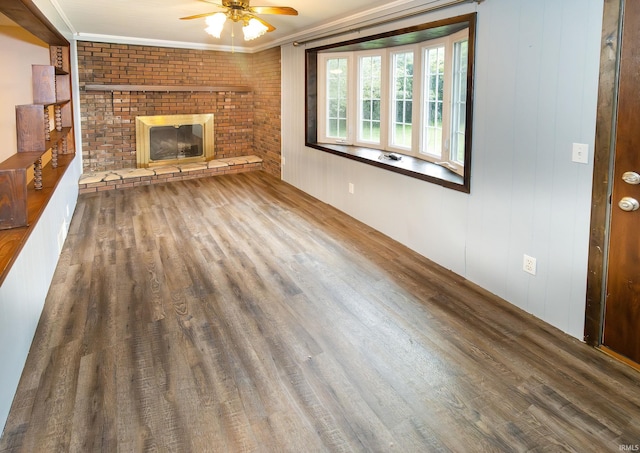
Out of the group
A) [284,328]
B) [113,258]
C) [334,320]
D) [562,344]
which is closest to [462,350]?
[562,344]

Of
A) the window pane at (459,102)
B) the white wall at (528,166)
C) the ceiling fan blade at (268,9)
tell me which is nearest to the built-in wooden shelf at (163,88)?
the ceiling fan blade at (268,9)

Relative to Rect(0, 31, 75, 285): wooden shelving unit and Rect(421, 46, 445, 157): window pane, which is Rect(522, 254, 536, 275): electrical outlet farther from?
Rect(0, 31, 75, 285): wooden shelving unit

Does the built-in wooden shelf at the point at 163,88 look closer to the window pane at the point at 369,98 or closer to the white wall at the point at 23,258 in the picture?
the white wall at the point at 23,258

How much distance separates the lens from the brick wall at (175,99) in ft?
21.5

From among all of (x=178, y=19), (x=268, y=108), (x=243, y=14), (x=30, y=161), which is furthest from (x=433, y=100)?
(x=30, y=161)

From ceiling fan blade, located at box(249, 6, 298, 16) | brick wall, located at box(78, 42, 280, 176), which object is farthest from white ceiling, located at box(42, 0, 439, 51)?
ceiling fan blade, located at box(249, 6, 298, 16)

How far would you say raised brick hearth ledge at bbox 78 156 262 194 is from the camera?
20.8 ft

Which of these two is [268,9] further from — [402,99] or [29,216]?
[29,216]

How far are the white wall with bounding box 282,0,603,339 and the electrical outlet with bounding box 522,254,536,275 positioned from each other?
0.03 metres

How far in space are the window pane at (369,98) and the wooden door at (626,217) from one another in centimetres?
331

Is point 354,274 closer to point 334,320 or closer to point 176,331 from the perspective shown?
point 334,320

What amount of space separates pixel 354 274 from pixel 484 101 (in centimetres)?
161

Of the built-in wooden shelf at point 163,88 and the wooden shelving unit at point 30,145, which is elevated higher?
the built-in wooden shelf at point 163,88

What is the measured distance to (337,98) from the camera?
19.5ft
